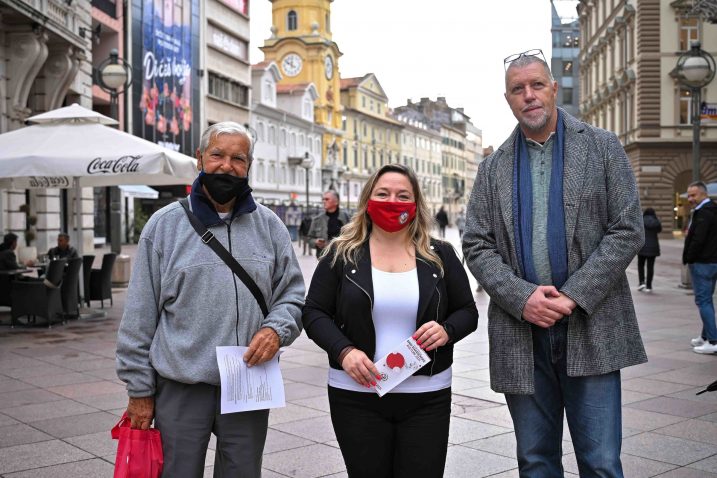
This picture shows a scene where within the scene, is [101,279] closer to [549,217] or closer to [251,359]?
[251,359]

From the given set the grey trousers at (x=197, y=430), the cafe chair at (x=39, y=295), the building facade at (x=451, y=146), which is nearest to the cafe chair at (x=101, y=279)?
the cafe chair at (x=39, y=295)

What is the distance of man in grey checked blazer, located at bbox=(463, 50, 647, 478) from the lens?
333 centimetres

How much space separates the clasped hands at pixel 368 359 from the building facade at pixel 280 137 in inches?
2316

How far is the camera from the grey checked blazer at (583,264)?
331cm

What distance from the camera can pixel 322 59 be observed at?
8188 cm

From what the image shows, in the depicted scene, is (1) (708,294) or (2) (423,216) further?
(1) (708,294)

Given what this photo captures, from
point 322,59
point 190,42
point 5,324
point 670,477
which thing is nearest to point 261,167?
point 190,42

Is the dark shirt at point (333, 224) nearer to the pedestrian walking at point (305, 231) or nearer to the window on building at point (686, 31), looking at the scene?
the pedestrian walking at point (305, 231)

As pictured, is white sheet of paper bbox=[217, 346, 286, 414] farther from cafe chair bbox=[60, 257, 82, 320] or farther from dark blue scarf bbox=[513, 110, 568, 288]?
cafe chair bbox=[60, 257, 82, 320]

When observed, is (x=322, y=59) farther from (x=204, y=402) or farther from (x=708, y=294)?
(x=204, y=402)

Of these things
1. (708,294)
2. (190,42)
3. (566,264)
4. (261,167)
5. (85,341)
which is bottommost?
(85,341)

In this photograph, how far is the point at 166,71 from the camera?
5022 centimetres

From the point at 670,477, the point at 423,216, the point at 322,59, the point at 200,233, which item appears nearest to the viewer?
the point at 200,233

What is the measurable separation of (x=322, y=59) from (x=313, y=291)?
264 ft
